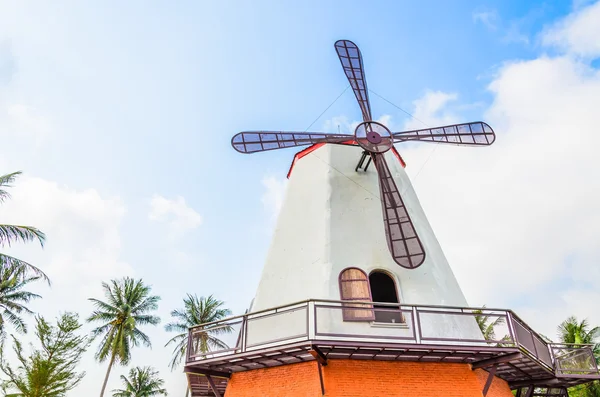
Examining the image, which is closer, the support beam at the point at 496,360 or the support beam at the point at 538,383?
the support beam at the point at 496,360

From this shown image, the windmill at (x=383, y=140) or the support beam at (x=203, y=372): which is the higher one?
the windmill at (x=383, y=140)

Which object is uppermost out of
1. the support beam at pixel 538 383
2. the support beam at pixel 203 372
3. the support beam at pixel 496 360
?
the support beam at pixel 203 372

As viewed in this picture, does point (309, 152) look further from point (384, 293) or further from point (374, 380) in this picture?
point (374, 380)

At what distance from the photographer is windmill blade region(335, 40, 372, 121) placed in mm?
15048

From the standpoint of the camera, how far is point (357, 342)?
27.8 feet

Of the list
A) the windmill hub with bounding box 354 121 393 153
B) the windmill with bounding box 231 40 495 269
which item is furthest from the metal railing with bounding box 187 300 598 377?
the windmill hub with bounding box 354 121 393 153

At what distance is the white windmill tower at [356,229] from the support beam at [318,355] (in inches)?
52.6

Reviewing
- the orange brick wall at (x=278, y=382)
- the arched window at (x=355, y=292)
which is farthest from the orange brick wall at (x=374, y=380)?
the arched window at (x=355, y=292)

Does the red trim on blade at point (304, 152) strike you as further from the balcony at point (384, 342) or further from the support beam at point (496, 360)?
the support beam at point (496, 360)

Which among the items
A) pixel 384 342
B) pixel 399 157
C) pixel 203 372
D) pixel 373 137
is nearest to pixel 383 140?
pixel 373 137

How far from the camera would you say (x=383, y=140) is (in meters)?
12.9

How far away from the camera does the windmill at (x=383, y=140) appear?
10797 millimetres

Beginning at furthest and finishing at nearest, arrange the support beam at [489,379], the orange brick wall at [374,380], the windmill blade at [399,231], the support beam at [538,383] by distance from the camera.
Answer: the support beam at [538,383]
the windmill blade at [399,231]
the support beam at [489,379]
the orange brick wall at [374,380]

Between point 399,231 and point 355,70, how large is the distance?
8064mm
